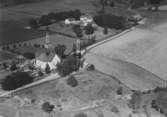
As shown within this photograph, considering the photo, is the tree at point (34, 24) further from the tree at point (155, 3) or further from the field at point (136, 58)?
the tree at point (155, 3)

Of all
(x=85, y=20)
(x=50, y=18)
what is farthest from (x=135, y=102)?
(x=50, y=18)

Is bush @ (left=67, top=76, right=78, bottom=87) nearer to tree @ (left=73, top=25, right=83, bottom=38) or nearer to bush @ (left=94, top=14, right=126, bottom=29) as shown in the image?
tree @ (left=73, top=25, right=83, bottom=38)

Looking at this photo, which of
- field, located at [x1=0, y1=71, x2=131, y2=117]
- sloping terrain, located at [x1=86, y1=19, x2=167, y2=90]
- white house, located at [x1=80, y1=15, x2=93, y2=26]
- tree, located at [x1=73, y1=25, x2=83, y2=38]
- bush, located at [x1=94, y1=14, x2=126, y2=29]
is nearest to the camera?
field, located at [x1=0, y1=71, x2=131, y2=117]

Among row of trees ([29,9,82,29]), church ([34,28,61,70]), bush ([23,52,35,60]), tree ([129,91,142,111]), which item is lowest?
tree ([129,91,142,111])

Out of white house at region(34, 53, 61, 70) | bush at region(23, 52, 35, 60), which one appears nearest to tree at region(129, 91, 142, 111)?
white house at region(34, 53, 61, 70)

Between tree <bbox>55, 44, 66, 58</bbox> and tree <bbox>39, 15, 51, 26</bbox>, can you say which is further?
tree <bbox>39, 15, 51, 26</bbox>
